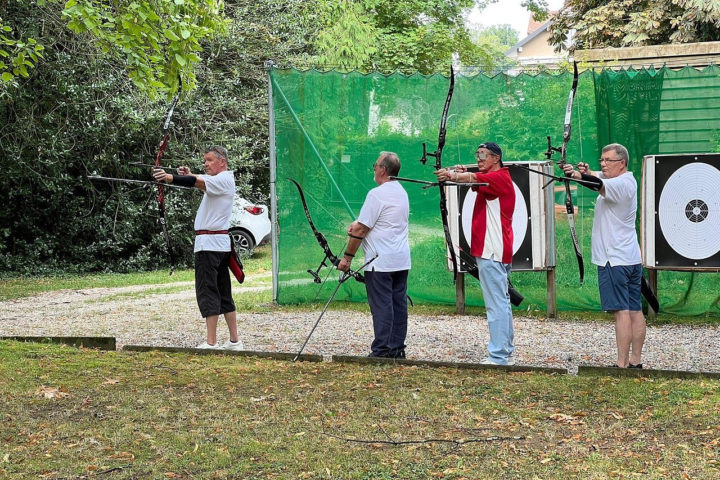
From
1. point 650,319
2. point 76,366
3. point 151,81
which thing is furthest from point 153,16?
point 650,319

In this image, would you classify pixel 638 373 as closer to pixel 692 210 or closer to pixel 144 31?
pixel 692 210

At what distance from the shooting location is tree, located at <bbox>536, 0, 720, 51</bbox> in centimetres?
2652

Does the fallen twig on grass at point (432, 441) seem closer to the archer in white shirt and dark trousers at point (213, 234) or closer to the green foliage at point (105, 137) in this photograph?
the archer in white shirt and dark trousers at point (213, 234)

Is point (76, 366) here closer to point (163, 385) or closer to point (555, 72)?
point (163, 385)

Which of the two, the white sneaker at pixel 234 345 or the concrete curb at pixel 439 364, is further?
the white sneaker at pixel 234 345

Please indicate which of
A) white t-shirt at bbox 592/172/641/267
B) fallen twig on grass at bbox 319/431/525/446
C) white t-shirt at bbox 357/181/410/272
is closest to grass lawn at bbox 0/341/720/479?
fallen twig on grass at bbox 319/431/525/446

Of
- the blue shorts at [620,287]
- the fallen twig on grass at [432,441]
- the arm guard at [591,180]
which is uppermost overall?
the arm guard at [591,180]

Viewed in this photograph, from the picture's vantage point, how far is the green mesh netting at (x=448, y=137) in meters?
9.92

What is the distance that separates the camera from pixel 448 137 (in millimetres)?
10570

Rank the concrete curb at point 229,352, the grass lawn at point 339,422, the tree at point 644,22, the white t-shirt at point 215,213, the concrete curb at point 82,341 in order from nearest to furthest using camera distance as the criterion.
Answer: the grass lawn at point 339,422 < the concrete curb at point 229,352 < the white t-shirt at point 215,213 < the concrete curb at point 82,341 < the tree at point 644,22

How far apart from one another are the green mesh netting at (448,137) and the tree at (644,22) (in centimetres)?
1725

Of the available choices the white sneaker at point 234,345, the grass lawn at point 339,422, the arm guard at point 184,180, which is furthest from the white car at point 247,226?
the grass lawn at point 339,422

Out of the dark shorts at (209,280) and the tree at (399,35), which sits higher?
the tree at (399,35)

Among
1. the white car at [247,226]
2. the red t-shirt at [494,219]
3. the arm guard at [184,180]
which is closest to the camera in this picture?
the red t-shirt at [494,219]
